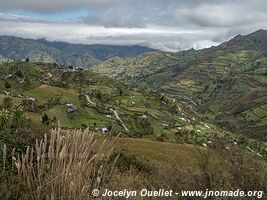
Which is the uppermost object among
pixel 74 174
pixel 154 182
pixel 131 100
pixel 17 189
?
pixel 74 174

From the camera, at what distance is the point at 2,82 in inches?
5305

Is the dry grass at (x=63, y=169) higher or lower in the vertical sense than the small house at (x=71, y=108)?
higher

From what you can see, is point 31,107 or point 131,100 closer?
point 31,107

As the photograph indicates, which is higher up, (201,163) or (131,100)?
(201,163)

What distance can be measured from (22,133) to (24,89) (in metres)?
132

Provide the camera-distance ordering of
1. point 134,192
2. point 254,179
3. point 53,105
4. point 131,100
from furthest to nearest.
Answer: point 131,100, point 53,105, point 254,179, point 134,192

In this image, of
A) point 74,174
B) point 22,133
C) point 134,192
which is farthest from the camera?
point 22,133

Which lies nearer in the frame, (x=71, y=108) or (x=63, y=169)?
(x=63, y=169)

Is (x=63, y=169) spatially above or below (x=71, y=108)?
above

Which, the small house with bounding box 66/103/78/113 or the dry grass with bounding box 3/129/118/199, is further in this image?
the small house with bounding box 66/103/78/113

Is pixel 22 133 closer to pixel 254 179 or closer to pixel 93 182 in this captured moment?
pixel 93 182

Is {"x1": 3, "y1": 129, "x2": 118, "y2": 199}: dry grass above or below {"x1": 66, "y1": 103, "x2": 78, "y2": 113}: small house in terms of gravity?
above

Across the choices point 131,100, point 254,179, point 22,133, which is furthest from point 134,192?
point 131,100

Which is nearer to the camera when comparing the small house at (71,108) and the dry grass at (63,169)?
the dry grass at (63,169)
